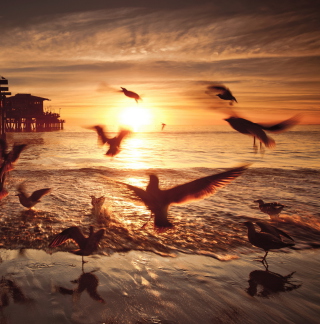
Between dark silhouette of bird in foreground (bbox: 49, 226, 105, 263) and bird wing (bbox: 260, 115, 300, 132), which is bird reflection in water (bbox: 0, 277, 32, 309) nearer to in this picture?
dark silhouette of bird in foreground (bbox: 49, 226, 105, 263)

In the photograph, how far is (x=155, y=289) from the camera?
4688 millimetres

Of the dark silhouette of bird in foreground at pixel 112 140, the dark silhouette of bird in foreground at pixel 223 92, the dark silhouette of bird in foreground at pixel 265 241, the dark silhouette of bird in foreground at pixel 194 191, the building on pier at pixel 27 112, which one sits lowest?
the dark silhouette of bird in foreground at pixel 265 241

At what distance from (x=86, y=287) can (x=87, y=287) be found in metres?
0.01

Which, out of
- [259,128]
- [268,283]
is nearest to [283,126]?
[259,128]

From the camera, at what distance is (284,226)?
26.3 feet

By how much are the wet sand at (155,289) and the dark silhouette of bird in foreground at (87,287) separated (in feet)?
0.05

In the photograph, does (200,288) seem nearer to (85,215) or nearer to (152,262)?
(152,262)

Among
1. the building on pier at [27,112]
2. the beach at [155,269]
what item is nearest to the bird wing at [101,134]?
the beach at [155,269]

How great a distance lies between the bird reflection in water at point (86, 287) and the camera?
176 inches

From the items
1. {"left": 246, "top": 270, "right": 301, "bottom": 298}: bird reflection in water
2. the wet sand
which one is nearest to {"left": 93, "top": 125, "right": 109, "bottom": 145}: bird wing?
the wet sand

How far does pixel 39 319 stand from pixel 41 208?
5.66 metres

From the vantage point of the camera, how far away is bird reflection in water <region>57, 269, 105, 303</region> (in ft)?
14.7

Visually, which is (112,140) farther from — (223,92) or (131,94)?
(223,92)

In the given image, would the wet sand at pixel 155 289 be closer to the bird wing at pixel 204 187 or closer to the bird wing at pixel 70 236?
the bird wing at pixel 70 236
